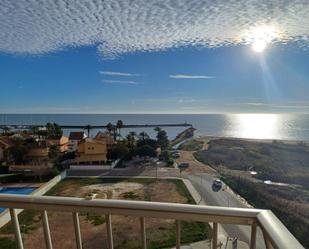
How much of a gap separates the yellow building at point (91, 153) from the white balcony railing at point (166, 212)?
18.3 meters

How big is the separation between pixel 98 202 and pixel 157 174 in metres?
15.4

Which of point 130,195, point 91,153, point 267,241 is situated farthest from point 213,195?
point 267,241

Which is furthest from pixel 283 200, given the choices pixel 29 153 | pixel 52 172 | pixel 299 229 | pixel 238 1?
pixel 29 153

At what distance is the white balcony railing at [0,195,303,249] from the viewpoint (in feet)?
2.79

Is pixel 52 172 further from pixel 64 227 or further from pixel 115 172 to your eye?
pixel 64 227

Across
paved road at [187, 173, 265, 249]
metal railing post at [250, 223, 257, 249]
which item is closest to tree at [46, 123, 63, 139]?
paved road at [187, 173, 265, 249]

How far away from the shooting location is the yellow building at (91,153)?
1911cm

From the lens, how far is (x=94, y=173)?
16.8 meters

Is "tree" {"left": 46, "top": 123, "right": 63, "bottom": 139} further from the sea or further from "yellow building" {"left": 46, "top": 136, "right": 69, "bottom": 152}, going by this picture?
the sea

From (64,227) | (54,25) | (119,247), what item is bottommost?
(119,247)

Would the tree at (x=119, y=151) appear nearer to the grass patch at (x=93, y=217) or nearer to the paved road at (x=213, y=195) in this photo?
the paved road at (x=213, y=195)

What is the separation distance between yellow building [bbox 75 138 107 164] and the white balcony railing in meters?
18.3

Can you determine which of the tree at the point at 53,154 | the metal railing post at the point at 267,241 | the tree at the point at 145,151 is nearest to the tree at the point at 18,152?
the tree at the point at 53,154

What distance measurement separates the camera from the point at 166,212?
3.34 feet
